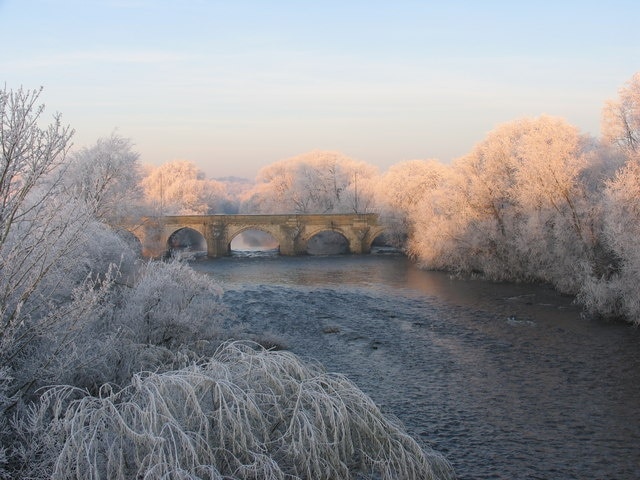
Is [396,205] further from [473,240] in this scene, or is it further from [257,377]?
[257,377]

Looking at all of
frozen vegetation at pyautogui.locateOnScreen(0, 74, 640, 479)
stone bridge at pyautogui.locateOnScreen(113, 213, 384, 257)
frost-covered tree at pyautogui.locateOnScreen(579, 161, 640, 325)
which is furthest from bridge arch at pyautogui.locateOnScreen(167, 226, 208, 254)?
frost-covered tree at pyautogui.locateOnScreen(579, 161, 640, 325)

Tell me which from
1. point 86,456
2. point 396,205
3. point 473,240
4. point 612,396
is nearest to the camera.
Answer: point 86,456

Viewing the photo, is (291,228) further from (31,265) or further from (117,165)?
(31,265)

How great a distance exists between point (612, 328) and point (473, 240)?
42.9ft

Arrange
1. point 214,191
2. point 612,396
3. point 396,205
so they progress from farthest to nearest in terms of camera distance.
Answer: point 214,191 < point 396,205 < point 612,396

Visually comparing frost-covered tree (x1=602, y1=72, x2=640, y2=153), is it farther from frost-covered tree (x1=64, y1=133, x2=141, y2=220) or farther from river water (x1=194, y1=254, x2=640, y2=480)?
frost-covered tree (x1=64, y1=133, x2=141, y2=220)

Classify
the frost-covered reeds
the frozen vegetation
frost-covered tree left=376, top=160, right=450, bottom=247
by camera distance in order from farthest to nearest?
1. frost-covered tree left=376, top=160, right=450, bottom=247
2. the frozen vegetation
3. the frost-covered reeds

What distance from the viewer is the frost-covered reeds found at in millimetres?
7406

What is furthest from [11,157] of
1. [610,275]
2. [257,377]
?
[610,275]

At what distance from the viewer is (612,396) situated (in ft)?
46.9

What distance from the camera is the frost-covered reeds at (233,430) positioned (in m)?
7.41

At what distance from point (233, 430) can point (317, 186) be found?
209 ft

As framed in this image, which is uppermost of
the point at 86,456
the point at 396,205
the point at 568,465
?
the point at 396,205

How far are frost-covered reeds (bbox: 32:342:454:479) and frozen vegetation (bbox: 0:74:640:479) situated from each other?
32 mm
